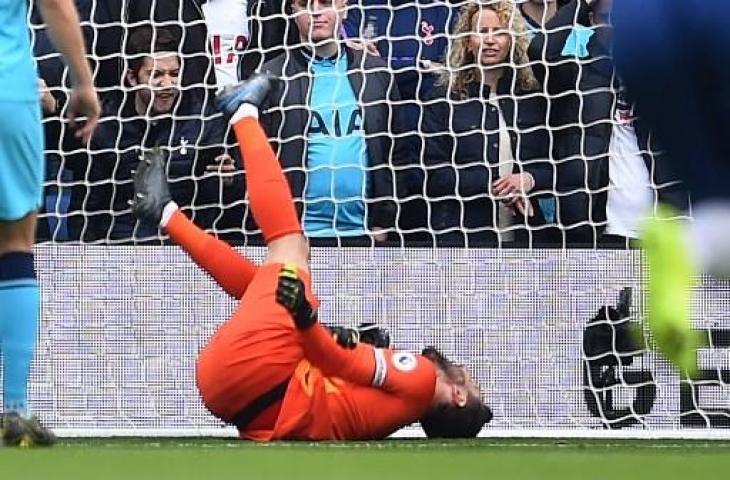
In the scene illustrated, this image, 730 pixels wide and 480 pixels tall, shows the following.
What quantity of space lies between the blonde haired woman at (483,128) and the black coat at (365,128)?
148mm

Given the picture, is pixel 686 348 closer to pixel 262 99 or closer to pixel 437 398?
pixel 437 398

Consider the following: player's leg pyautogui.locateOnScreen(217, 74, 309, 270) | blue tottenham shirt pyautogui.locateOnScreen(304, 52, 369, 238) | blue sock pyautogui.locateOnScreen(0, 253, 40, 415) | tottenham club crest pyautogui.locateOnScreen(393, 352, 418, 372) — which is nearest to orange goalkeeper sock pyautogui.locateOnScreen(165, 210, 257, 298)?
player's leg pyautogui.locateOnScreen(217, 74, 309, 270)

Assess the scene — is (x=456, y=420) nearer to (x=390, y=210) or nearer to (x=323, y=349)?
(x=323, y=349)

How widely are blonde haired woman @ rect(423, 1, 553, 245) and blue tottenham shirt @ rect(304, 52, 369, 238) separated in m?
0.28

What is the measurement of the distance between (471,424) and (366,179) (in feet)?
4.45

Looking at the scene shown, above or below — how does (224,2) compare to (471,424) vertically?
above

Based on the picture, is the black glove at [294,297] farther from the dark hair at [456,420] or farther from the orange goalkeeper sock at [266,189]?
the dark hair at [456,420]

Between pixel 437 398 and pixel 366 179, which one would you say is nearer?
pixel 437 398

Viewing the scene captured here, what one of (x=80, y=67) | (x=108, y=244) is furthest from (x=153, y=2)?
(x=80, y=67)

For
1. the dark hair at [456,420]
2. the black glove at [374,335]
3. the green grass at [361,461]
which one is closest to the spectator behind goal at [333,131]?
the black glove at [374,335]

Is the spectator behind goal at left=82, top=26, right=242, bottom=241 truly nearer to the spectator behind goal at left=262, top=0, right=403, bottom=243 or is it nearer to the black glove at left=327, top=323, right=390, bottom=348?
the spectator behind goal at left=262, top=0, right=403, bottom=243

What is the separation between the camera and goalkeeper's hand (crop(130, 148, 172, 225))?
7.78m

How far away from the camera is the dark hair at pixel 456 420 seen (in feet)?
24.6

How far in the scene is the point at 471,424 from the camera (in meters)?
7.59
